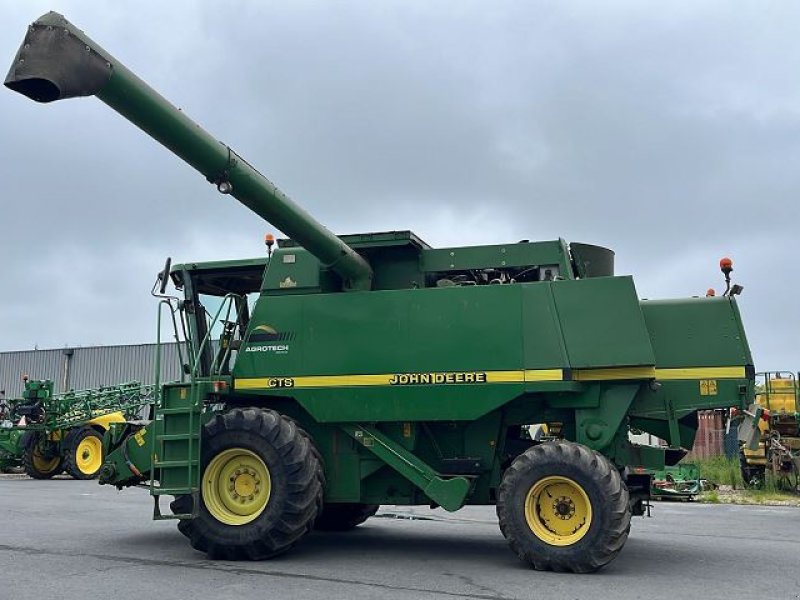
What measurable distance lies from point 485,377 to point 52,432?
16574 mm

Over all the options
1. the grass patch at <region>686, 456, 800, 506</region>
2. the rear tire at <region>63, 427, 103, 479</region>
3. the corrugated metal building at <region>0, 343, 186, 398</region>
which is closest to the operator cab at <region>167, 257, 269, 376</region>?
the grass patch at <region>686, 456, 800, 506</region>

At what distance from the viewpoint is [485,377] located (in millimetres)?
7824

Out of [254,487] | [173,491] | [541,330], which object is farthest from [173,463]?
[541,330]

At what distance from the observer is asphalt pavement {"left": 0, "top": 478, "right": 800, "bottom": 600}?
6.40 m

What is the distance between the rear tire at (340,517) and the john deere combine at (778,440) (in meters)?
9.30

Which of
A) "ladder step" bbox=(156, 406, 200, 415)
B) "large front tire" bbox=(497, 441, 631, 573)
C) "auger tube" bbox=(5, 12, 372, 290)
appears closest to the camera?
"auger tube" bbox=(5, 12, 372, 290)

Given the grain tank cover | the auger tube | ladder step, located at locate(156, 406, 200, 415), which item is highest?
the auger tube

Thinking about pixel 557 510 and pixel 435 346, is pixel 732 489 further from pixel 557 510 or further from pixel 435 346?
pixel 435 346

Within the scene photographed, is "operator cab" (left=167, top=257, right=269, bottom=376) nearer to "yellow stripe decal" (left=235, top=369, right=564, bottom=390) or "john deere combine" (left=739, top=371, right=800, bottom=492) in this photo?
"yellow stripe decal" (left=235, top=369, right=564, bottom=390)

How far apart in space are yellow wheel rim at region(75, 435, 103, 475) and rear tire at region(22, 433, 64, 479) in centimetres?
128

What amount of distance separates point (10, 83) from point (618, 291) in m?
5.58

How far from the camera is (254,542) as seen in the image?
25.5ft

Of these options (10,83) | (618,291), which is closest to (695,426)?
(618,291)

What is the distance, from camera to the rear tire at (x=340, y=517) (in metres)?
9.87
